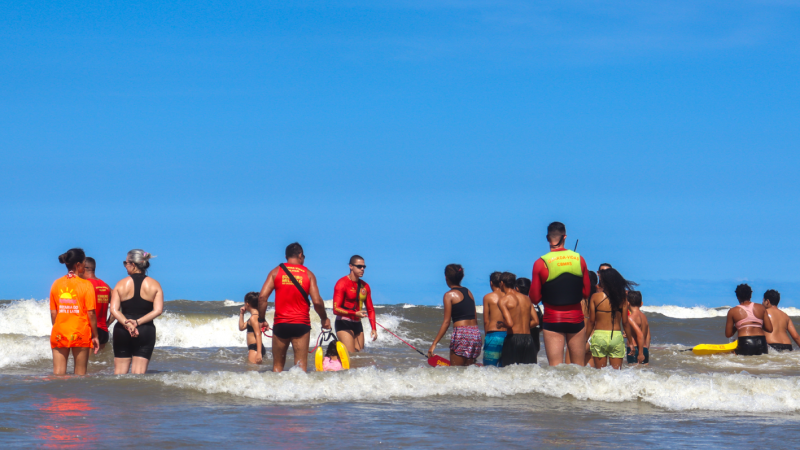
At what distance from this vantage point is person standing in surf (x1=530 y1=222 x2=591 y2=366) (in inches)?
293

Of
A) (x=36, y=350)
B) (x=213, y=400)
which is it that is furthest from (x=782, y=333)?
(x=36, y=350)

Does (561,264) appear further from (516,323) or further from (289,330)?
(289,330)

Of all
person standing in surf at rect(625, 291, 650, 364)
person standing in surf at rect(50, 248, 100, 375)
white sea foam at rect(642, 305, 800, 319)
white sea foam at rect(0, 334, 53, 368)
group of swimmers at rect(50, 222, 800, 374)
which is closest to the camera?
group of swimmers at rect(50, 222, 800, 374)

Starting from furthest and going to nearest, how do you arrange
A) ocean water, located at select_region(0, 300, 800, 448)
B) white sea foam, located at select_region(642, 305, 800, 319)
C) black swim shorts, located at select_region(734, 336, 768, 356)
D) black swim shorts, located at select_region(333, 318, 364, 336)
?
white sea foam, located at select_region(642, 305, 800, 319) → black swim shorts, located at select_region(734, 336, 768, 356) → black swim shorts, located at select_region(333, 318, 364, 336) → ocean water, located at select_region(0, 300, 800, 448)

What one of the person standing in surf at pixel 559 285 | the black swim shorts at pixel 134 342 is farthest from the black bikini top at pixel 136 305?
the person standing in surf at pixel 559 285

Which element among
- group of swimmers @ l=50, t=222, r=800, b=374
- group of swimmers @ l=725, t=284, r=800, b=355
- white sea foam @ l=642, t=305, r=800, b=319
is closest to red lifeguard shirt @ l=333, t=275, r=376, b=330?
group of swimmers @ l=50, t=222, r=800, b=374

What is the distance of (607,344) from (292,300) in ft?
12.8

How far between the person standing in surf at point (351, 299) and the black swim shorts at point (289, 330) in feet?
9.69

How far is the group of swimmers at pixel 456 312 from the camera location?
7.54 meters

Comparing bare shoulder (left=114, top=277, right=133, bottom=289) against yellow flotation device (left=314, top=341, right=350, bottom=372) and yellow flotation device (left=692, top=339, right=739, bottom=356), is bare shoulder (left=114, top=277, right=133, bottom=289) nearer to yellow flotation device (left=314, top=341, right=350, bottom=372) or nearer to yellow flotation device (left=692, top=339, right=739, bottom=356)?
yellow flotation device (left=314, top=341, right=350, bottom=372)

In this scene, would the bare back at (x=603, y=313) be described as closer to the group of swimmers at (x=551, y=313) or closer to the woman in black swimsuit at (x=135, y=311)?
the group of swimmers at (x=551, y=313)

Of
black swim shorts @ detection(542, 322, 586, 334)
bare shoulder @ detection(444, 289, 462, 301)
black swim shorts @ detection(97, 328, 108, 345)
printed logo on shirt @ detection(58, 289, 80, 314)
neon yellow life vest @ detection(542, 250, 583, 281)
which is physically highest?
neon yellow life vest @ detection(542, 250, 583, 281)

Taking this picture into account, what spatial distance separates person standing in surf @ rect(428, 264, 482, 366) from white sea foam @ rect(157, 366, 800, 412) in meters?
0.75

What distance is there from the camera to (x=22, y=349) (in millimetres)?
14773
